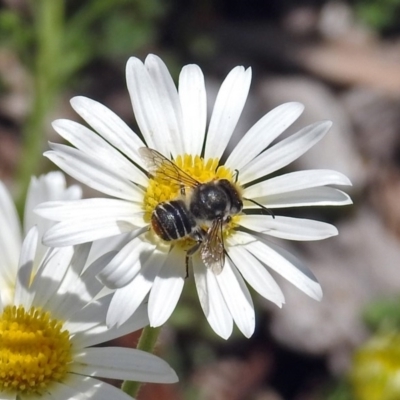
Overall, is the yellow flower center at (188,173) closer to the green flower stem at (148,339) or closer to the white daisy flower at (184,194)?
the white daisy flower at (184,194)

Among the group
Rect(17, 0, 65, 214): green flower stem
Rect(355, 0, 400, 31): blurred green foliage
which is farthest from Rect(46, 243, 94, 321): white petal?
Rect(355, 0, 400, 31): blurred green foliage

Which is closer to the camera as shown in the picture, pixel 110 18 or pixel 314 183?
pixel 314 183

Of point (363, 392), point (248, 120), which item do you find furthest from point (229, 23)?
point (363, 392)

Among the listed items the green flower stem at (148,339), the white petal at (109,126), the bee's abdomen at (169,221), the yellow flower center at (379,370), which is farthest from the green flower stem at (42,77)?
the green flower stem at (148,339)

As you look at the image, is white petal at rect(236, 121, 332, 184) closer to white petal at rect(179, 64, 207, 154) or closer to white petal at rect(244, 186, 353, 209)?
white petal at rect(244, 186, 353, 209)

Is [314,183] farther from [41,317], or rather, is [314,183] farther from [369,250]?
[369,250]

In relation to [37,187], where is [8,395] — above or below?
below

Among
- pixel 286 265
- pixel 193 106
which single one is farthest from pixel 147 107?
pixel 286 265
